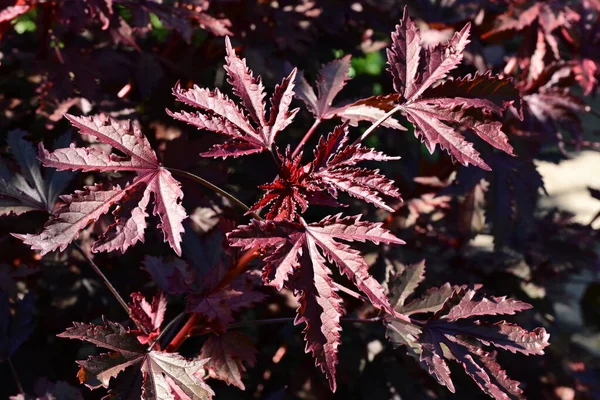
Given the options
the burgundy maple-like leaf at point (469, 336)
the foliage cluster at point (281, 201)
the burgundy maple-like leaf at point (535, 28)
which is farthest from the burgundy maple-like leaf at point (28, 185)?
the burgundy maple-like leaf at point (535, 28)

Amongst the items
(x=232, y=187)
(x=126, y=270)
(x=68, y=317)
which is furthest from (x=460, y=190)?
(x=68, y=317)

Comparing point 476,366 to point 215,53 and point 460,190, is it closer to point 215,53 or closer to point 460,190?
point 460,190

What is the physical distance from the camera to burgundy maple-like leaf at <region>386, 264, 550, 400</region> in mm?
1073

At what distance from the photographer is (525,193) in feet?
5.77

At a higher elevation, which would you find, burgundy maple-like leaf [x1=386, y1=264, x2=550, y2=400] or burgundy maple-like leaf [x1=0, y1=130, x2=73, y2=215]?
burgundy maple-like leaf [x1=0, y1=130, x2=73, y2=215]

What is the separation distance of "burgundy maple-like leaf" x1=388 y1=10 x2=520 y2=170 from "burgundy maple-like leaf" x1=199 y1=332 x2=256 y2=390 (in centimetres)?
53

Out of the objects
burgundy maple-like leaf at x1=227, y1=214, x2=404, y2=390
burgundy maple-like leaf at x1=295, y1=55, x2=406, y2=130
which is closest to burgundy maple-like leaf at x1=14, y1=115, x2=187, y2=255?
burgundy maple-like leaf at x1=227, y1=214, x2=404, y2=390

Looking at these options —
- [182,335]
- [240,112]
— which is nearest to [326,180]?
[240,112]

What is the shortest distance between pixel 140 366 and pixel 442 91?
72 cm

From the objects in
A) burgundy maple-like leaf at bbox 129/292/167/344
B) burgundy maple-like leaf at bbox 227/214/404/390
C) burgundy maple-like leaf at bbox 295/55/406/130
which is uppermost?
burgundy maple-like leaf at bbox 295/55/406/130

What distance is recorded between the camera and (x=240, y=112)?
43.3 inches

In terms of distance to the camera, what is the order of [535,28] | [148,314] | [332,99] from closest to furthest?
[148,314]
[332,99]
[535,28]

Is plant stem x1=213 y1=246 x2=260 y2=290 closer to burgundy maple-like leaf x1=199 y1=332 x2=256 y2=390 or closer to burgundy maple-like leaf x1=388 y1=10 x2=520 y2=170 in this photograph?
burgundy maple-like leaf x1=199 y1=332 x2=256 y2=390

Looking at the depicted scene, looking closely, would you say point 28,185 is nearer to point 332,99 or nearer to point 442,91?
point 332,99
